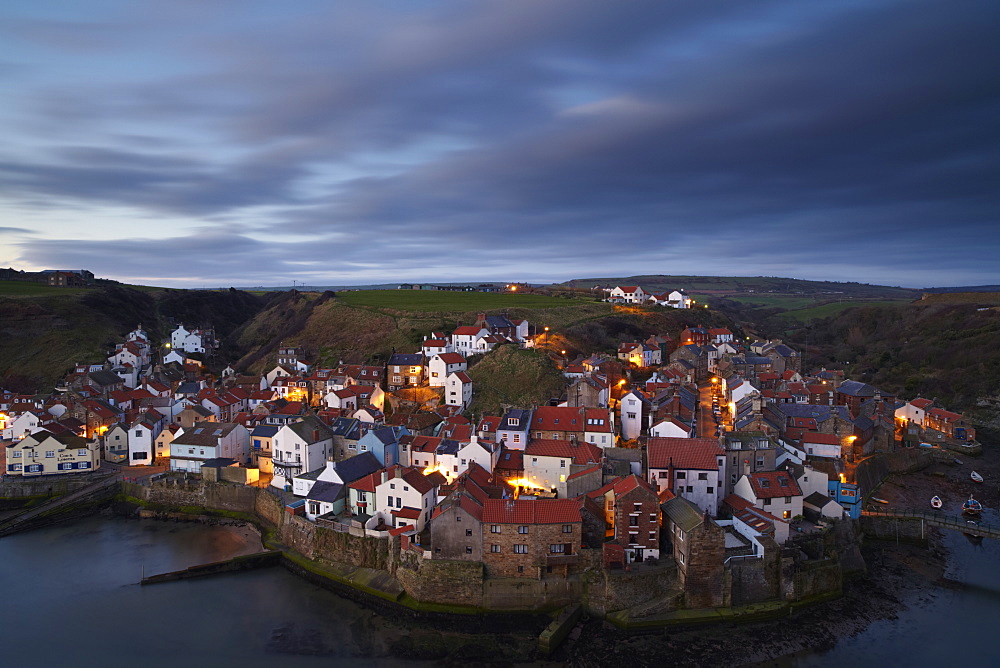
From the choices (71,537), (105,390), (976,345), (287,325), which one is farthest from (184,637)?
(976,345)

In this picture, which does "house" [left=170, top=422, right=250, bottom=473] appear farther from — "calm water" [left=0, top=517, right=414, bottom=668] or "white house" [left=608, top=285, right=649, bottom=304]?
"white house" [left=608, top=285, right=649, bottom=304]

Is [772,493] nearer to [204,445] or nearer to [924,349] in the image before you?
[204,445]

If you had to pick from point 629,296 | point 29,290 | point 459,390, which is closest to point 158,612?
point 459,390

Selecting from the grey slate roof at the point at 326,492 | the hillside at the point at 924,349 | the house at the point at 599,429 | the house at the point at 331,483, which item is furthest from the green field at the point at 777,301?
the grey slate roof at the point at 326,492

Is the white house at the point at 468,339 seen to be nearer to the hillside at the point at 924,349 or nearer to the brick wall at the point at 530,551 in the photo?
the brick wall at the point at 530,551

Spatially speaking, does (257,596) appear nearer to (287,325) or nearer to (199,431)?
(199,431)

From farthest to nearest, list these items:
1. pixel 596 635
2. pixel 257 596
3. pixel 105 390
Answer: pixel 105 390, pixel 257 596, pixel 596 635
